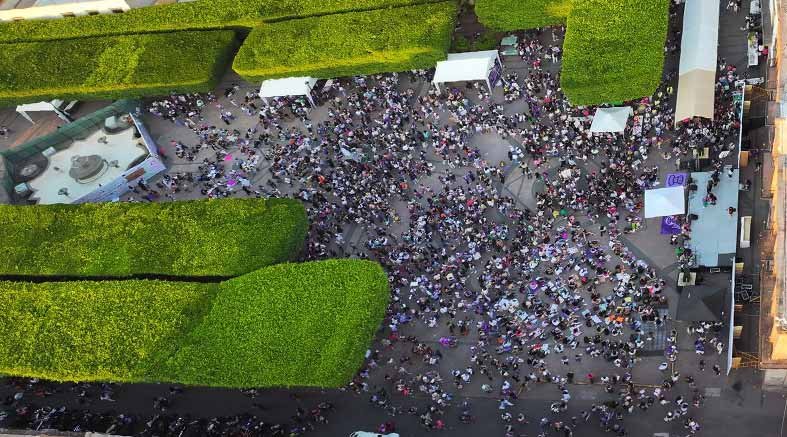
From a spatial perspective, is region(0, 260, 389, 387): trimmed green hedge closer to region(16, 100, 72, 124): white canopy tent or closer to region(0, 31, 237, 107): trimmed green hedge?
region(0, 31, 237, 107): trimmed green hedge

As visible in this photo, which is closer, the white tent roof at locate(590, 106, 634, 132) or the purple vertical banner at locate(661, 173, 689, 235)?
the purple vertical banner at locate(661, 173, 689, 235)

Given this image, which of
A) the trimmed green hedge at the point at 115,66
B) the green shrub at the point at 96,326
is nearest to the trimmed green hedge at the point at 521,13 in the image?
the trimmed green hedge at the point at 115,66

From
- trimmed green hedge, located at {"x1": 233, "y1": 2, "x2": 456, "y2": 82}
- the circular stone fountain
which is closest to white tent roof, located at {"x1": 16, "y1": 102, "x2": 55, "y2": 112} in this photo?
the circular stone fountain

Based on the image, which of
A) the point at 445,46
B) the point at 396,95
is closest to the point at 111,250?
the point at 396,95

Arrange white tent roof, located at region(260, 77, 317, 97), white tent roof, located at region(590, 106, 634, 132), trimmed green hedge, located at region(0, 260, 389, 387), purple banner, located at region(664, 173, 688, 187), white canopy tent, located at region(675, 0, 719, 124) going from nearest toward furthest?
trimmed green hedge, located at region(0, 260, 389, 387), purple banner, located at region(664, 173, 688, 187), white canopy tent, located at region(675, 0, 719, 124), white tent roof, located at region(590, 106, 634, 132), white tent roof, located at region(260, 77, 317, 97)

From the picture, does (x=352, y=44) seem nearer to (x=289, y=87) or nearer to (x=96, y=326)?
(x=289, y=87)
